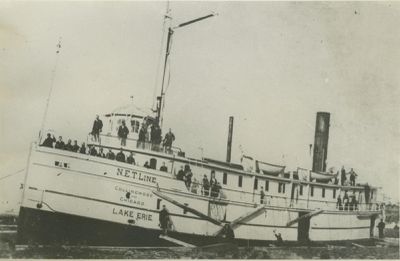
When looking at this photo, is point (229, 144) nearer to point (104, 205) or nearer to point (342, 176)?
point (104, 205)

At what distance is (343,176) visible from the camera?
671 cm

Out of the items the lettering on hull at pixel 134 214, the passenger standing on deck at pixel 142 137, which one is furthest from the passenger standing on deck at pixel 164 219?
the passenger standing on deck at pixel 142 137

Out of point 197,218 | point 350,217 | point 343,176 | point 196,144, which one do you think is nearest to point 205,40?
point 196,144

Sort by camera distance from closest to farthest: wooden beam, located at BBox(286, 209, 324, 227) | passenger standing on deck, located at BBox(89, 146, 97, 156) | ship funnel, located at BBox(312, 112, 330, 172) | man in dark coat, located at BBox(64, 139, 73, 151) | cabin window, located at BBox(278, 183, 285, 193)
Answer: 1. man in dark coat, located at BBox(64, 139, 73, 151)
2. passenger standing on deck, located at BBox(89, 146, 97, 156)
3. ship funnel, located at BBox(312, 112, 330, 172)
4. wooden beam, located at BBox(286, 209, 324, 227)
5. cabin window, located at BBox(278, 183, 285, 193)

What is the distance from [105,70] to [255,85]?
1761mm

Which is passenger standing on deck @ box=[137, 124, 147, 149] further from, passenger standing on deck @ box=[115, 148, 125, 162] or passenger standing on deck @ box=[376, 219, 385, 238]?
passenger standing on deck @ box=[376, 219, 385, 238]

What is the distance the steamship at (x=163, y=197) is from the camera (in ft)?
18.3

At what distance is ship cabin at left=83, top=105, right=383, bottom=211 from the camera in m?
6.05

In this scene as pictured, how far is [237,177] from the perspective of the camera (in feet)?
21.3

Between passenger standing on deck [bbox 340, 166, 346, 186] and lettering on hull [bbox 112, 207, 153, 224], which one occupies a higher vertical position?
passenger standing on deck [bbox 340, 166, 346, 186]

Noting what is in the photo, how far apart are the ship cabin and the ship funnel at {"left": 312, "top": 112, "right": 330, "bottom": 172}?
165 millimetres

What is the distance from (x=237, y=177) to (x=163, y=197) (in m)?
1.05

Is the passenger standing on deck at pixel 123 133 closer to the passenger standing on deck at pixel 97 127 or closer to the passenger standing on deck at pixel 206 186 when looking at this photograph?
the passenger standing on deck at pixel 97 127

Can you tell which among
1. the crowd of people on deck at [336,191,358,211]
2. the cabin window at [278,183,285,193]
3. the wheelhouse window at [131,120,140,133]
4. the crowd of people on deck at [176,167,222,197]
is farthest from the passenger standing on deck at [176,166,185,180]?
the crowd of people on deck at [336,191,358,211]
